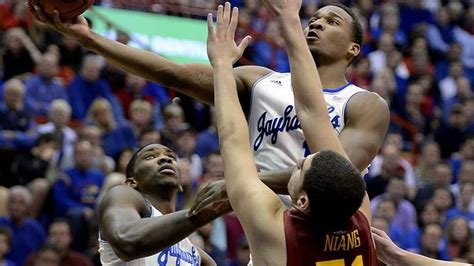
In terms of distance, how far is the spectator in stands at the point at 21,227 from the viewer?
11078 mm

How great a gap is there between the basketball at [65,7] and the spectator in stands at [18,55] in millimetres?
7365

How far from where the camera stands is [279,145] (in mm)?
6141

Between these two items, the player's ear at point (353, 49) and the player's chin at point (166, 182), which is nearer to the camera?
the player's ear at point (353, 49)

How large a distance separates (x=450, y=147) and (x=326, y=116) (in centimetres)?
1102

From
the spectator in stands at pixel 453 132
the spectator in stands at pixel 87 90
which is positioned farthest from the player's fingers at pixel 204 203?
the spectator in stands at pixel 453 132

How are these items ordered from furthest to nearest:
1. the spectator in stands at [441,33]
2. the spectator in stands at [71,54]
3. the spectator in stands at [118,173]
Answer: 1. the spectator in stands at [441,33]
2. the spectator in stands at [71,54]
3. the spectator in stands at [118,173]

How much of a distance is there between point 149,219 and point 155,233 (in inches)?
9.0

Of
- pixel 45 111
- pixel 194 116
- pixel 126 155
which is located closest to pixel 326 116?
pixel 126 155

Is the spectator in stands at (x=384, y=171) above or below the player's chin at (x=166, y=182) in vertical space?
below

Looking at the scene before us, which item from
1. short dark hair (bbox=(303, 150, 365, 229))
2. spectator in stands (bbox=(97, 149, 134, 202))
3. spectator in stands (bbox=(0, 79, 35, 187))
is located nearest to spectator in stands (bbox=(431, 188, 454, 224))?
spectator in stands (bbox=(97, 149, 134, 202))

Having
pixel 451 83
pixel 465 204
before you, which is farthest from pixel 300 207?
pixel 451 83

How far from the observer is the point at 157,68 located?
624 cm

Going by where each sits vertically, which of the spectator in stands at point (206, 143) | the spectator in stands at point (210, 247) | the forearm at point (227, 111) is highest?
the forearm at point (227, 111)

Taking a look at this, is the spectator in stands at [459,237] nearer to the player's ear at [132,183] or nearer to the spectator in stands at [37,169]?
the spectator in stands at [37,169]
